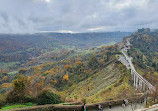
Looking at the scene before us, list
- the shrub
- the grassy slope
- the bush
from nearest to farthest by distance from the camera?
the bush → the shrub → the grassy slope

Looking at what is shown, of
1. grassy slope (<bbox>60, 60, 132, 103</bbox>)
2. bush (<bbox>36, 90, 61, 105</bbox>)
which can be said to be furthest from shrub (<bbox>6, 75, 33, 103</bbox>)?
grassy slope (<bbox>60, 60, 132, 103</bbox>)

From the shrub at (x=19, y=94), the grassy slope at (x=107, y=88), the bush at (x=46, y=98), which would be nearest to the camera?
the bush at (x=46, y=98)

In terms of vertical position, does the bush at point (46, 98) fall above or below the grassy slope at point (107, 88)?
above

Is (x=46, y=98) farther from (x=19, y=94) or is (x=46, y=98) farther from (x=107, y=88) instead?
(x=107, y=88)

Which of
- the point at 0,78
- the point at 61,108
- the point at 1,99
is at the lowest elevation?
the point at 0,78

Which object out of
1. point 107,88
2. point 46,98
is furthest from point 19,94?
point 107,88

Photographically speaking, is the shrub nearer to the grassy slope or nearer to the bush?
the bush

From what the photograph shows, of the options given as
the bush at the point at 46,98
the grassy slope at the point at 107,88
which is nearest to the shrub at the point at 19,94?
the bush at the point at 46,98

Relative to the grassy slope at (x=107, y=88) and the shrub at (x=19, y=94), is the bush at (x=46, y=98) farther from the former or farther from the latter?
the grassy slope at (x=107, y=88)

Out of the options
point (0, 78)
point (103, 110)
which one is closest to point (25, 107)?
point (103, 110)

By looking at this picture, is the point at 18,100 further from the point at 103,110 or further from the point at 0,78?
the point at 0,78

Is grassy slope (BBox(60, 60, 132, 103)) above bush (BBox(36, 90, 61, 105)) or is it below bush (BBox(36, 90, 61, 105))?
below
